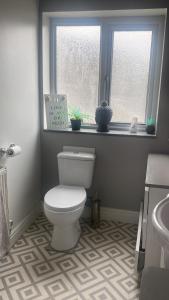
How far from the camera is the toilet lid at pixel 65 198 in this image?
221cm

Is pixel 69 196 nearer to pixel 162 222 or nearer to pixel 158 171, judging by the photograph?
pixel 158 171

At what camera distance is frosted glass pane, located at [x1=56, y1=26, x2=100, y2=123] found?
2854 mm

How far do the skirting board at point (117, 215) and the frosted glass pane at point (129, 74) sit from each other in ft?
3.18

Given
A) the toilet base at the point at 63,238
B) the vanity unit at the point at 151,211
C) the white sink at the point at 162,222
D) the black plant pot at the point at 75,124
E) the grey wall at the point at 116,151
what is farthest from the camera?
the black plant pot at the point at 75,124

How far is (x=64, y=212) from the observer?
85.9 inches

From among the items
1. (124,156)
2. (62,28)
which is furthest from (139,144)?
(62,28)

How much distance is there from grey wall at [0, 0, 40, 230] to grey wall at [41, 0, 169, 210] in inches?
5.7

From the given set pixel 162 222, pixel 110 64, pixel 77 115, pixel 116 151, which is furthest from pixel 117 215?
pixel 162 222

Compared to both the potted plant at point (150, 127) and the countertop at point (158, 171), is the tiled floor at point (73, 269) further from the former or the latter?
the potted plant at point (150, 127)

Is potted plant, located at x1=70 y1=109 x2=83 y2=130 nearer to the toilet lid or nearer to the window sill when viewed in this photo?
the window sill

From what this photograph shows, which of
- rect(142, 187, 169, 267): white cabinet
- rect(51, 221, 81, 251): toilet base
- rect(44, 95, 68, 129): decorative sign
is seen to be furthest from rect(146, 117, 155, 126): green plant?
rect(51, 221, 81, 251): toilet base

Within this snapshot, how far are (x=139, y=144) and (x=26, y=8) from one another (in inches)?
63.1

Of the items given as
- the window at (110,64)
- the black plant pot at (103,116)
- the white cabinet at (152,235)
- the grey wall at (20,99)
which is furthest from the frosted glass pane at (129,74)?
the white cabinet at (152,235)

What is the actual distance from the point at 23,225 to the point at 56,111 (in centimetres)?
119
